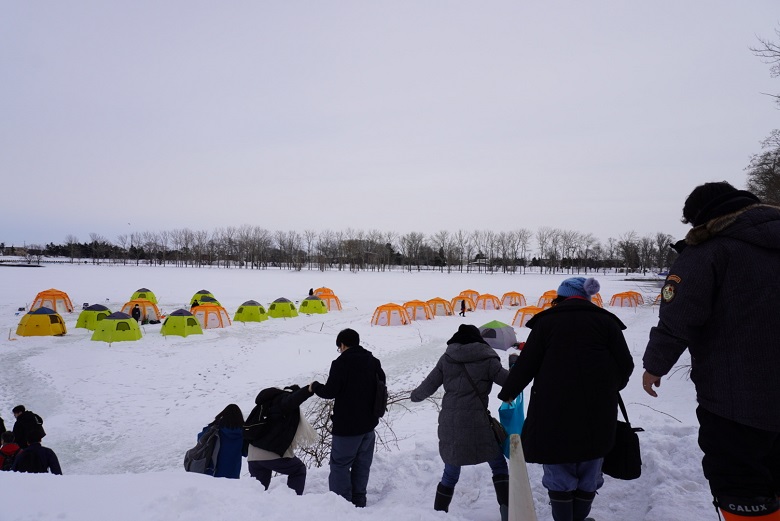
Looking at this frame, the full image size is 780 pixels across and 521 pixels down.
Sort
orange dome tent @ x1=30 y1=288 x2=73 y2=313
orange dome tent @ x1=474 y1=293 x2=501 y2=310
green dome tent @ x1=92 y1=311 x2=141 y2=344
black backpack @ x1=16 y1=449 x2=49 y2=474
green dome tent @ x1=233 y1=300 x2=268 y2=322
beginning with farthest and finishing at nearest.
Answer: orange dome tent @ x1=474 y1=293 x2=501 y2=310, orange dome tent @ x1=30 y1=288 x2=73 y2=313, green dome tent @ x1=233 y1=300 x2=268 y2=322, green dome tent @ x1=92 y1=311 x2=141 y2=344, black backpack @ x1=16 y1=449 x2=49 y2=474

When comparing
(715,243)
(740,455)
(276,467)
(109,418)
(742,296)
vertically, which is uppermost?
(715,243)

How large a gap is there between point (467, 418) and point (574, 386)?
1197mm

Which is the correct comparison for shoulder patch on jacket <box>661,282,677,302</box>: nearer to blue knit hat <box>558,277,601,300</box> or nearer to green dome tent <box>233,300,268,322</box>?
blue knit hat <box>558,277,601,300</box>

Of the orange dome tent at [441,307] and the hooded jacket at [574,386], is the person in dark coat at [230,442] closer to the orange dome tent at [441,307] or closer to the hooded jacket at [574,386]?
the hooded jacket at [574,386]

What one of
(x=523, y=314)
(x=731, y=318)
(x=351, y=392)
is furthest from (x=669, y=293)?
(x=523, y=314)

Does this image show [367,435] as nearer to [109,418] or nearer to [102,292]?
[109,418]

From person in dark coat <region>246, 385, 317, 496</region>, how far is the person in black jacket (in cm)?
43

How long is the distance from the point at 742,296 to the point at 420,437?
6.23m

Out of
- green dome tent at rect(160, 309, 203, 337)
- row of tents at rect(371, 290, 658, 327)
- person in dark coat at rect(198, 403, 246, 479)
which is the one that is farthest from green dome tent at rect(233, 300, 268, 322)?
person in dark coat at rect(198, 403, 246, 479)

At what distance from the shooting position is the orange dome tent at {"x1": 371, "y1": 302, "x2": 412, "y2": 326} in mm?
21964

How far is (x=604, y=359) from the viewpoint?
109 inches

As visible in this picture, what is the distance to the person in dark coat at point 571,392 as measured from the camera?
2.72m

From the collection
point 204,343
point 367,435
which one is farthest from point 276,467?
point 204,343

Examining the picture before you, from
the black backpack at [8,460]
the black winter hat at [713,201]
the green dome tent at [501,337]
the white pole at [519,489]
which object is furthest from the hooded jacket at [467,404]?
the green dome tent at [501,337]
